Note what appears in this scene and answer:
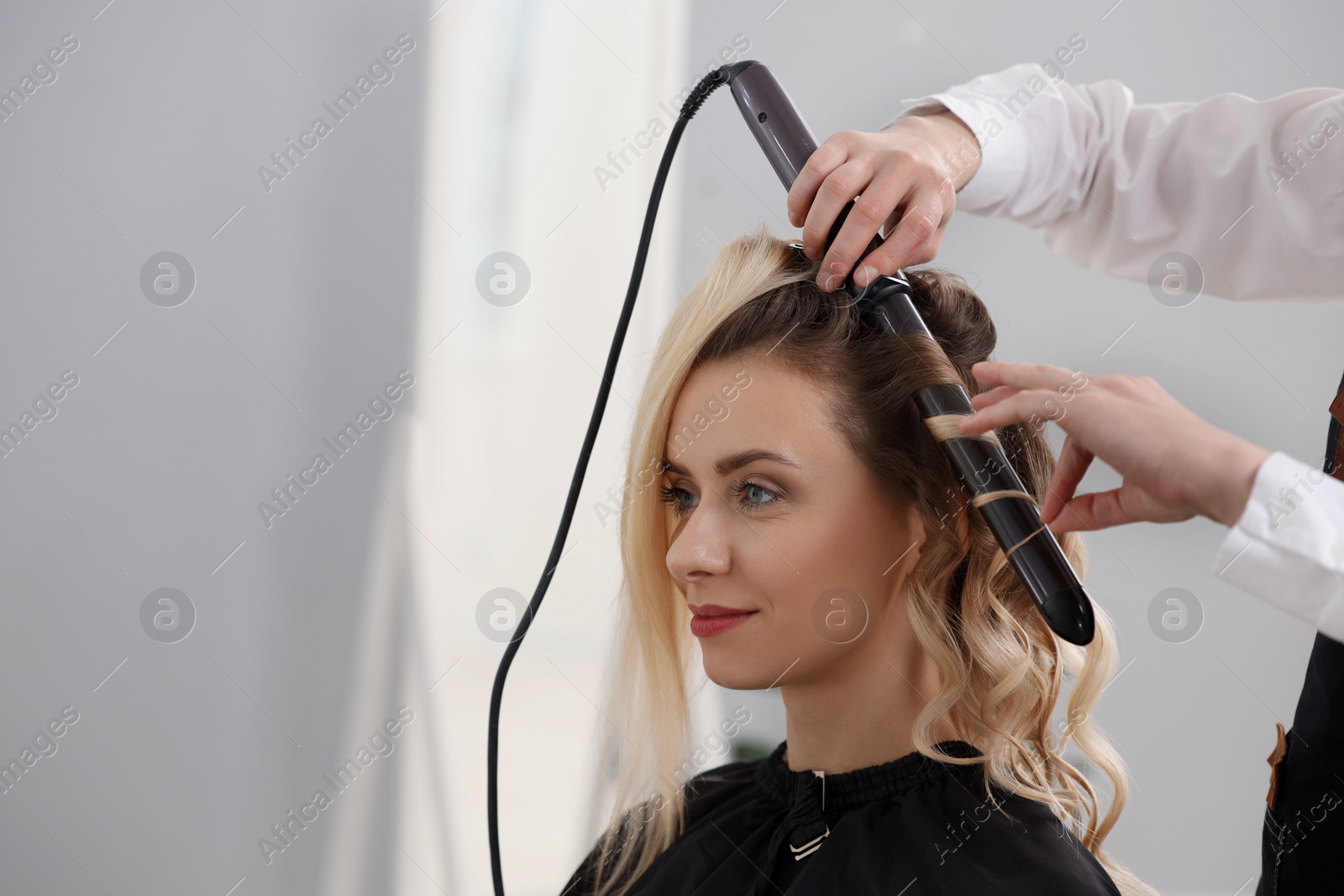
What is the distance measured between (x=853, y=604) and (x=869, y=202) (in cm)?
47

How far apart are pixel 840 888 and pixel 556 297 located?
159 centimetres

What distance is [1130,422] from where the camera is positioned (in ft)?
2.23

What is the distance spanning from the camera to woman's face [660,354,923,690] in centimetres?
112

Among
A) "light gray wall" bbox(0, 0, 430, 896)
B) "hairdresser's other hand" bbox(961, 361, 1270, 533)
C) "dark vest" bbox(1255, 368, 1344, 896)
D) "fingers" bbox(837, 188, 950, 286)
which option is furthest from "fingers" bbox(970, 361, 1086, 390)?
"light gray wall" bbox(0, 0, 430, 896)

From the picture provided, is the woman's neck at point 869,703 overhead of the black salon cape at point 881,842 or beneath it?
overhead

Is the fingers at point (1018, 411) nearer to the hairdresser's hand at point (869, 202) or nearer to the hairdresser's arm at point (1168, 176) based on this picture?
the hairdresser's hand at point (869, 202)

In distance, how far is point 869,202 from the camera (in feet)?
3.24

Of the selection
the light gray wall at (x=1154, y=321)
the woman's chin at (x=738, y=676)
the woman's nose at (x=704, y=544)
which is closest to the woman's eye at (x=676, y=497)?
the woman's nose at (x=704, y=544)

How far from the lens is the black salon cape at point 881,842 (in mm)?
1005

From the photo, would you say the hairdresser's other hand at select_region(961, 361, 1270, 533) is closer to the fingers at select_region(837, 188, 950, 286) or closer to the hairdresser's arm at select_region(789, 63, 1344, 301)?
the fingers at select_region(837, 188, 950, 286)

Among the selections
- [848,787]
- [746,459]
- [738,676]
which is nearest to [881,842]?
[848,787]

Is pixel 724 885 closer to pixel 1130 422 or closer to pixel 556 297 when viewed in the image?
pixel 1130 422

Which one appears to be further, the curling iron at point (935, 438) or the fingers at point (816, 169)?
the fingers at point (816, 169)

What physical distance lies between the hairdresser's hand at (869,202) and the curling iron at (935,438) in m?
0.02
